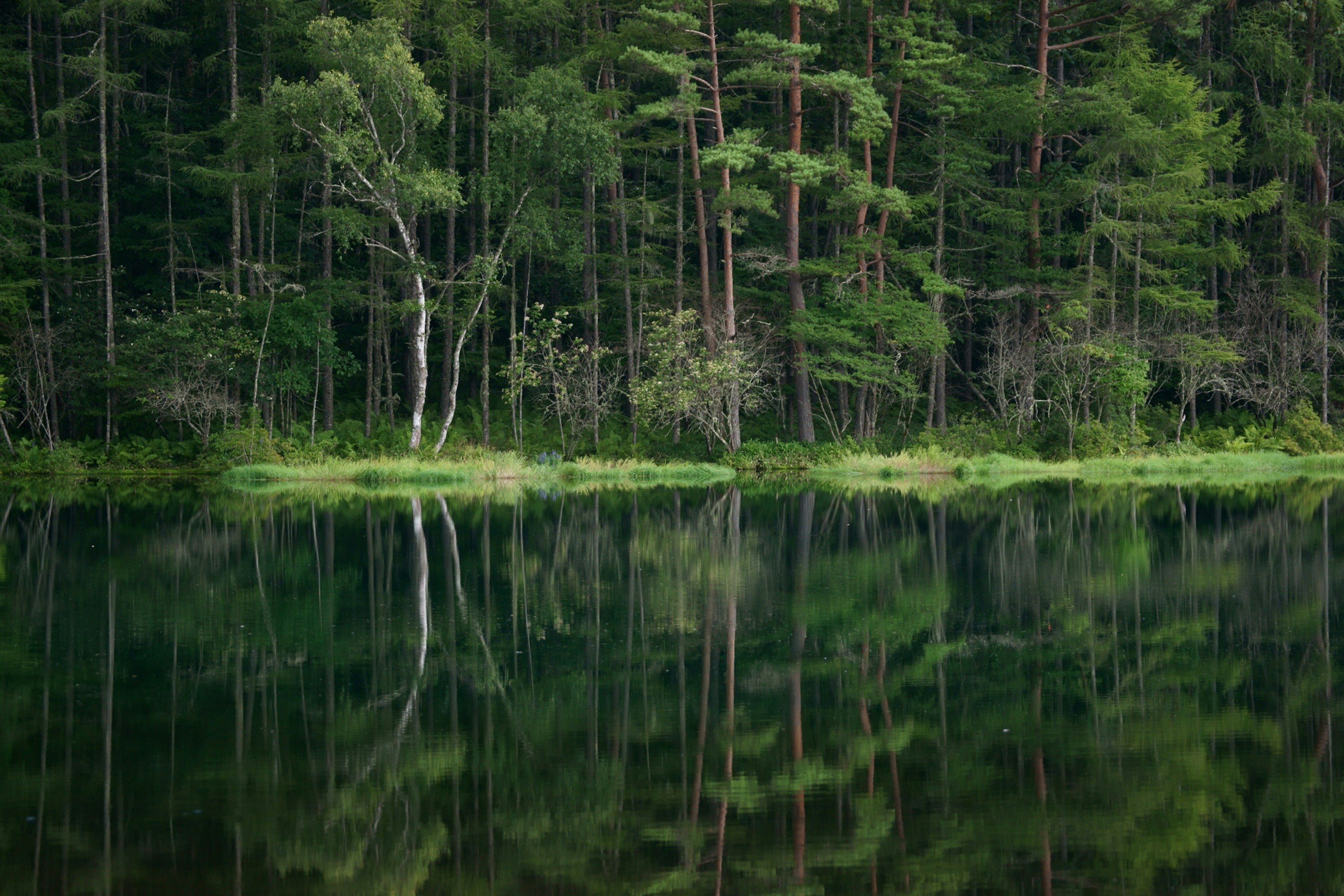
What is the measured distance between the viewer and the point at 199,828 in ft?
22.7

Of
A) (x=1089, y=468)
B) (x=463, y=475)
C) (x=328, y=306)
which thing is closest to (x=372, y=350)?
(x=328, y=306)

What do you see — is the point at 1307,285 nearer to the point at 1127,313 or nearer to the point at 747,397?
the point at 1127,313

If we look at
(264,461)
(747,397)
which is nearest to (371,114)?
(264,461)

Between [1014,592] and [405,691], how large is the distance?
7.65 m

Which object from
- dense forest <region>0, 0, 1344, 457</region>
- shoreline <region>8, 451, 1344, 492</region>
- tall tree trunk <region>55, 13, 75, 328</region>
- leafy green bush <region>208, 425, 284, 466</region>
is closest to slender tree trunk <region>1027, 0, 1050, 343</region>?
dense forest <region>0, 0, 1344, 457</region>

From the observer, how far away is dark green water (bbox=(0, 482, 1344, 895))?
6562 mm

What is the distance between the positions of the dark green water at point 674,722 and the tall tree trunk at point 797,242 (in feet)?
74.1

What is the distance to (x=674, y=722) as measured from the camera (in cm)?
913

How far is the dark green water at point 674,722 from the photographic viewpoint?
258 inches

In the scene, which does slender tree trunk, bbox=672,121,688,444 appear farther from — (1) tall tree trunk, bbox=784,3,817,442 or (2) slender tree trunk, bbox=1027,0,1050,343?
(2) slender tree trunk, bbox=1027,0,1050,343

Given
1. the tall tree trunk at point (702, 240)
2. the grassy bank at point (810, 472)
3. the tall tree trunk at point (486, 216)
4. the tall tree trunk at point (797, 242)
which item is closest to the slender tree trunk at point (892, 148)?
the tall tree trunk at point (797, 242)

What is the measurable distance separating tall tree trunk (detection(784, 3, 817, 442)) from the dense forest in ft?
0.53

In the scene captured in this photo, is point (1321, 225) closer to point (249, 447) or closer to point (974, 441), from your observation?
point (974, 441)

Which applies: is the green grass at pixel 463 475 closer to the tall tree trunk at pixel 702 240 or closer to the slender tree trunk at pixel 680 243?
the slender tree trunk at pixel 680 243
